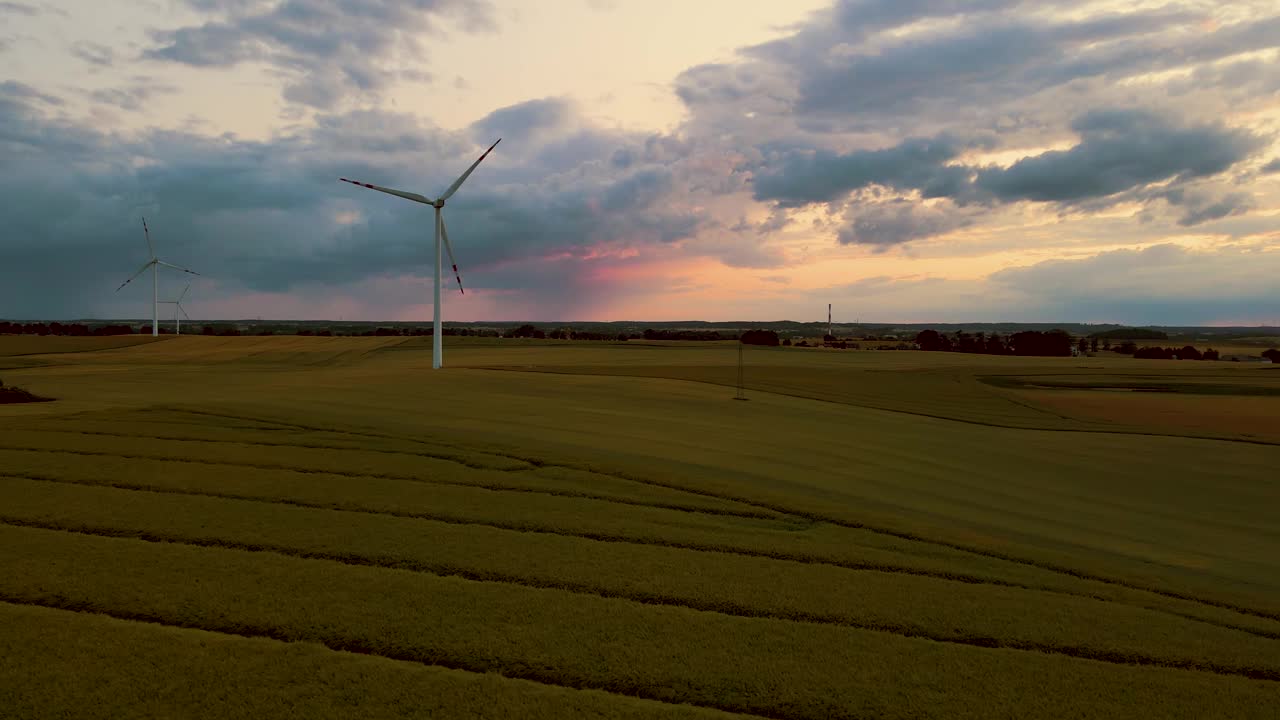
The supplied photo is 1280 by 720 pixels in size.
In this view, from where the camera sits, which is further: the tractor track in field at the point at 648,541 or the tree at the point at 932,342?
the tree at the point at 932,342

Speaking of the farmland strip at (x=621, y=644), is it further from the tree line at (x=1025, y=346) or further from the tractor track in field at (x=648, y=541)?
the tree line at (x=1025, y=346)

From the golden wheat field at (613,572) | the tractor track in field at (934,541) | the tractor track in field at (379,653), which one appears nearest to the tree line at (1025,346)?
the golden wheat field at (613,572)

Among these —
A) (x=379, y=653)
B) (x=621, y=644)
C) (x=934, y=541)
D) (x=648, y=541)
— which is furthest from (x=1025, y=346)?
(x=379, y=653)

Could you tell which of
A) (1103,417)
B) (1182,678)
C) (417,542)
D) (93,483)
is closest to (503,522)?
(417,542)

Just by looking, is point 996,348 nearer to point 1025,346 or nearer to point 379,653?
point 1025,346

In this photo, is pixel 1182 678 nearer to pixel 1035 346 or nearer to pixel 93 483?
pixel 93 483

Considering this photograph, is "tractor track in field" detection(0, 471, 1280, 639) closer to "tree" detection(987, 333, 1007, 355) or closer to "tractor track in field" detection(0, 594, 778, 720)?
"tractor track in field" detection(0, 594, 778, 720)

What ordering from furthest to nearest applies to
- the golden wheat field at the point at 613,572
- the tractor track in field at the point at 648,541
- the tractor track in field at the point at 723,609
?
the tractor track in field at the point at 648,541, the tractor track in field at the point at 723,609, the golden wheat field at the point at 613,572

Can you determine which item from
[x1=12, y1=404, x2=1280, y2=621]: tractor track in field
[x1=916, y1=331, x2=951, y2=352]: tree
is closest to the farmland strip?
[x1=12, y1=404, x2=1280, y2=621]: tractor track in field
